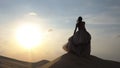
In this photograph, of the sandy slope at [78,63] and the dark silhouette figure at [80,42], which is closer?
the sandy slope at [78,63]

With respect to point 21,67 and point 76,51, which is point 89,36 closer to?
point 76,51

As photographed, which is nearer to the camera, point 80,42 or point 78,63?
point 78,63

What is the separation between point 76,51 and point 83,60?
78 centimetres

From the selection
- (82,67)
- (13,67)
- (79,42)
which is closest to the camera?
(82,67)

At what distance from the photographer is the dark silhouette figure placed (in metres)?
14.9

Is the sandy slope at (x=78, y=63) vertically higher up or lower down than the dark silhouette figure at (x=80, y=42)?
lower down

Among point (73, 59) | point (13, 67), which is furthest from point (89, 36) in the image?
point (13, 67)

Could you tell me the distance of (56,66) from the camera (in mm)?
14062

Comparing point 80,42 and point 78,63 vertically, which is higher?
point 80,42

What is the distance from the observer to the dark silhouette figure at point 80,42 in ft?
49.0

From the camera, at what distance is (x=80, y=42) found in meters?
14.9

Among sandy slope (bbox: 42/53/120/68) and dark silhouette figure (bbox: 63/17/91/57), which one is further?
dark silhouette figure (bbox: 63/17/91/57)

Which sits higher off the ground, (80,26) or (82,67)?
(80,26)

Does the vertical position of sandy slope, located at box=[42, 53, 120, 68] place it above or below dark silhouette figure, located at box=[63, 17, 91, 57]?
below
